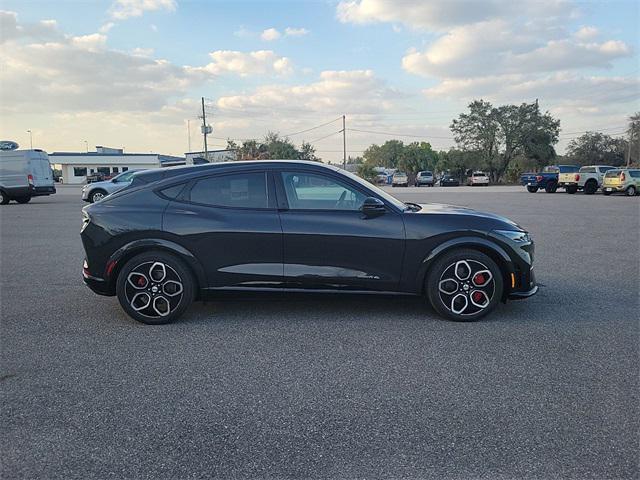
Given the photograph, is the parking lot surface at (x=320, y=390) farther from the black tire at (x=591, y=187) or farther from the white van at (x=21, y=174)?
the black tire at (x=591, y=187)

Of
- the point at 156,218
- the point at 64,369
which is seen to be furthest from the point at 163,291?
the point at 64,369

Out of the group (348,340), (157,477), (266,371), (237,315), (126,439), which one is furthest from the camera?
(237,315)

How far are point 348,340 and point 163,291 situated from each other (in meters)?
1.86

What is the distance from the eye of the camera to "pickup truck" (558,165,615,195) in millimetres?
27781

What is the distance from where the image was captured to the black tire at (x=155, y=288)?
468 centimetres

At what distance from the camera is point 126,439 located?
2.73 m

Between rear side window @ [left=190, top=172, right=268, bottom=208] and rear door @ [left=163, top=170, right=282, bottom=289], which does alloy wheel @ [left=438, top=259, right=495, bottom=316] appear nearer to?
rear door @ [left=163, top=170, right=282, bottom=289]

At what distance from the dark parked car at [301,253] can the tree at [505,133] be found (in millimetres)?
58915

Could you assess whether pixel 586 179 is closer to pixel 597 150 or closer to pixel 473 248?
pixel 473 248

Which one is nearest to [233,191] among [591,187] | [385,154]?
[591,187]

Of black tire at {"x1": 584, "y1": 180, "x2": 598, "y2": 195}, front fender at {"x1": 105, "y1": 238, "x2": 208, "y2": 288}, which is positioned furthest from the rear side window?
black tire at {"x1": 584, "y1": 180, "x2": 598, "y2": 195}

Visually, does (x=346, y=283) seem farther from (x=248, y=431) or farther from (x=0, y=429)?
(x=0, y=429)

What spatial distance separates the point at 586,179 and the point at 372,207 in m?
27.7

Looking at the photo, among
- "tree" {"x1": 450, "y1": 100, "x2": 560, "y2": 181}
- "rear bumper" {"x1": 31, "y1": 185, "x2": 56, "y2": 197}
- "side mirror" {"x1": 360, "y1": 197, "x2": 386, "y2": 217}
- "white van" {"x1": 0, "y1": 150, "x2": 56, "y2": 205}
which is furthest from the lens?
"tree" {"x1": 450, "y1": 100, "x2": 560, "y2": 181}
